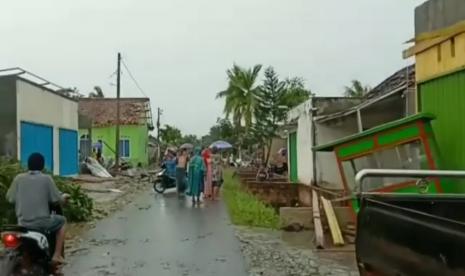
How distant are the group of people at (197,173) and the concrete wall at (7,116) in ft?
18.3

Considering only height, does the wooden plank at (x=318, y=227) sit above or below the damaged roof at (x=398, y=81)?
below

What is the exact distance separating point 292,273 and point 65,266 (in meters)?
3.31

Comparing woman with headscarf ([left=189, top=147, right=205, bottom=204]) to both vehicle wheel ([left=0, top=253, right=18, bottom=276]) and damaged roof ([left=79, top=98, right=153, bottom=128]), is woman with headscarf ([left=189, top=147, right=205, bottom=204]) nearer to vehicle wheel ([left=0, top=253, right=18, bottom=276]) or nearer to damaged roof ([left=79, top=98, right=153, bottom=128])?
vehicle wheel ([left=0, top=253, right=18, bottom=276])

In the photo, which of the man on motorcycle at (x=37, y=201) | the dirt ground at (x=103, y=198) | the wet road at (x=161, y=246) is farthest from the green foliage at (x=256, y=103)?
the man on motorcycle at (x=37, y=201)

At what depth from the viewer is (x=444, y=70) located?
471 inches

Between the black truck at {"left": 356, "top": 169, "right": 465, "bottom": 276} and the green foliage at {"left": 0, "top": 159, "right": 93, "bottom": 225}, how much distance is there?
994 centimetres

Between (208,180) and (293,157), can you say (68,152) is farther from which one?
(208,180)

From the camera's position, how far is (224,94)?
57250mm

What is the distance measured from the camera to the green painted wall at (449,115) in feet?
37.7

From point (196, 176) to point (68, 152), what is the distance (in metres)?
11.9

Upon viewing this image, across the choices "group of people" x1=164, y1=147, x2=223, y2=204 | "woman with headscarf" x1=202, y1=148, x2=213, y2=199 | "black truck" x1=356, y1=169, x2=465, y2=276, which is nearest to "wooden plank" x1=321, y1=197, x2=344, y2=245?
"black truck" x1=356, y1=169, x2=465, y2=276

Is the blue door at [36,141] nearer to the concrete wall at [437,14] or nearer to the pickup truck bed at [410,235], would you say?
the concrete wall at [437,14]

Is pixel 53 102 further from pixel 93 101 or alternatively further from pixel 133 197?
pixel 93 101

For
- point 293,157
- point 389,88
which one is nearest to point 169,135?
point 293,157
